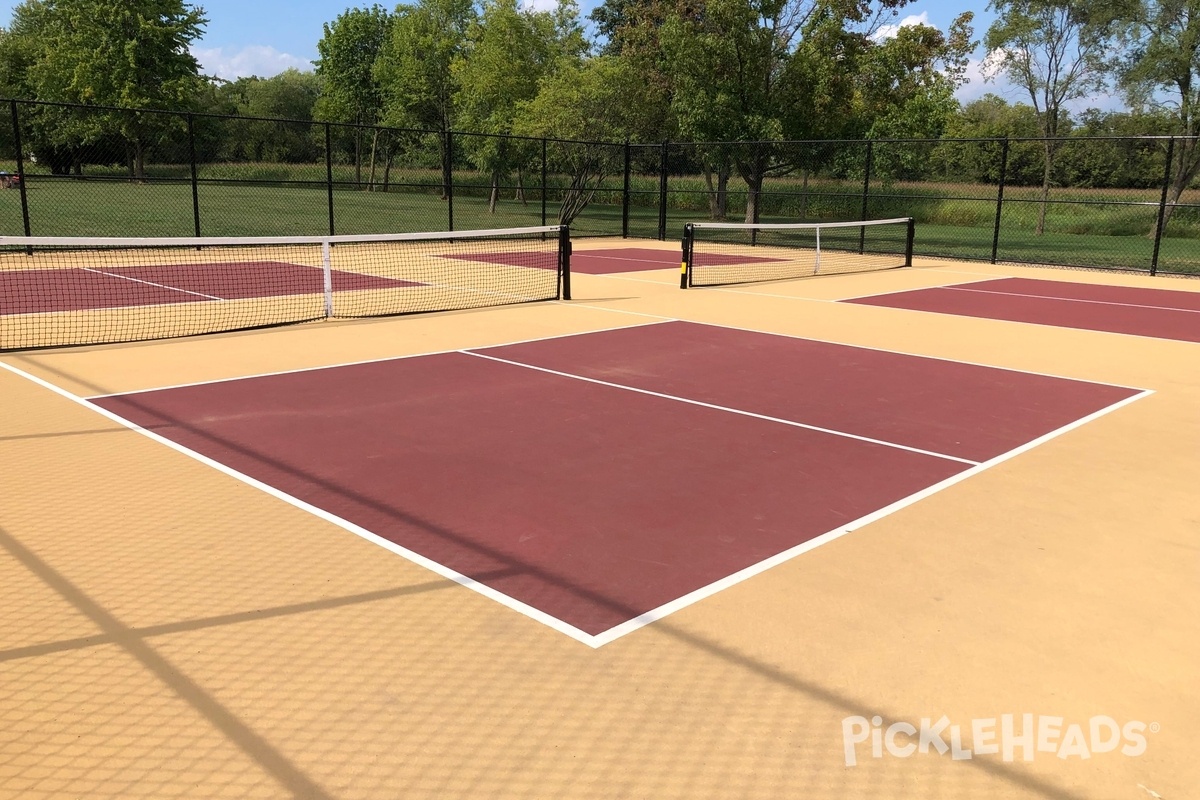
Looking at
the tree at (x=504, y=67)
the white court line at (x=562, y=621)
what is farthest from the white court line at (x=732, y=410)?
the tree at (x=504, y=67)

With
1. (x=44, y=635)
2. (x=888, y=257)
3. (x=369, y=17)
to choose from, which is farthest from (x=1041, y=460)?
(x=369, y=17)

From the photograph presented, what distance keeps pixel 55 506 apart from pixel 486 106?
41736mm

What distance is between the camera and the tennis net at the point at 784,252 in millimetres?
17688

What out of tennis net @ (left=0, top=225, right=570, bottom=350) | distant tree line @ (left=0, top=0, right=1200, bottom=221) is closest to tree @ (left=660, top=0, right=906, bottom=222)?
distant tree line @ (left=0, top=0, right=1200, bottom=221)

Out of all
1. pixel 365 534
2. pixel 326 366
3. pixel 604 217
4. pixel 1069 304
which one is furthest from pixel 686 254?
pixel 604 217

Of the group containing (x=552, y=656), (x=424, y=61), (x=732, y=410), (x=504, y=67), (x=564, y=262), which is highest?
(x=424, y=61)

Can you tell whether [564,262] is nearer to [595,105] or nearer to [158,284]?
[158,284]

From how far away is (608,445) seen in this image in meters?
6.61

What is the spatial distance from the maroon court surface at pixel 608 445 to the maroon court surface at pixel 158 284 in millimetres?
6079

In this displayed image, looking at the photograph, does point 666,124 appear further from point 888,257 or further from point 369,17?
point 369,17

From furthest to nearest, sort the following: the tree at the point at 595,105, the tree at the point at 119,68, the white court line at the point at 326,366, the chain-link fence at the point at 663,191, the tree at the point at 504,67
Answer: the tree at the point at 119,68, the tree at the point at 504,67, the tree at the point at 595,105, the chain-link fence at the point at 663,191, the white court line at the point at 326,366

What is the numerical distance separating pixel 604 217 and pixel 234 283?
81.4ft

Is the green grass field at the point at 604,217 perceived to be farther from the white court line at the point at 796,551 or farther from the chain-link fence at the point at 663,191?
the white court line at the point at 796,551

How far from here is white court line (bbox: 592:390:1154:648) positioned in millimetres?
3980
